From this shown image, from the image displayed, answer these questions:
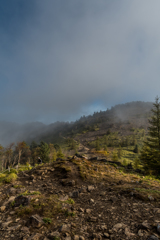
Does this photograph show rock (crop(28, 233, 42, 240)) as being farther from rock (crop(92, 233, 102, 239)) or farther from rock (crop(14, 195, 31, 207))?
rock (crop(14, 195, 31, 207))

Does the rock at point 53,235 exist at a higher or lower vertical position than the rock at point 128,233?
higher

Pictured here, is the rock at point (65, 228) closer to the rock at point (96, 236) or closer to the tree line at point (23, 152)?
the rock at point (96, 236)

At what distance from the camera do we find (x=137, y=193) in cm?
762

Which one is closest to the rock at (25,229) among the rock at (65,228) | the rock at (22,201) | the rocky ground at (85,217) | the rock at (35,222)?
the rocky ground at (85,217)

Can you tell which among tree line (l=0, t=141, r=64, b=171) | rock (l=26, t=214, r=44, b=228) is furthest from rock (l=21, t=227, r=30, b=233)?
tree line (l=0, t=141, r=64, b=171)

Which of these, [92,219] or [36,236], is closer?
[36,236]

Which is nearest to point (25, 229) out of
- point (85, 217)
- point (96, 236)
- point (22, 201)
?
point (22, 201)

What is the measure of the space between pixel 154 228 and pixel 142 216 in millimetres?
1038

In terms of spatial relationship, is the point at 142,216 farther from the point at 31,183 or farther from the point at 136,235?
the point at 31,183

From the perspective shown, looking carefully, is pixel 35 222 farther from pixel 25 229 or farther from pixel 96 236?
pixel 96 236

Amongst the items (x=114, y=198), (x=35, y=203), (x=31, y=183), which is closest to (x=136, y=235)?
(x=114, y=198)

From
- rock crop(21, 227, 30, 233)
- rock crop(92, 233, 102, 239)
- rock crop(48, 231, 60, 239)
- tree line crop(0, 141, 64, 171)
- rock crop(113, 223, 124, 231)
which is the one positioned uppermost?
rock crop(48, 231, 60, 239)

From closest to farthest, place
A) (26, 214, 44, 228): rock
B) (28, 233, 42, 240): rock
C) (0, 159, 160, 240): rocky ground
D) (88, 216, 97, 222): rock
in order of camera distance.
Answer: (28, 233, 42, 240): rock
(0, 159, 160, 240): rocky ground
(26, 214, 44, 228): rock
(88, 216, 97, 222): rock

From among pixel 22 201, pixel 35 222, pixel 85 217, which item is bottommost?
pixel 85 217
